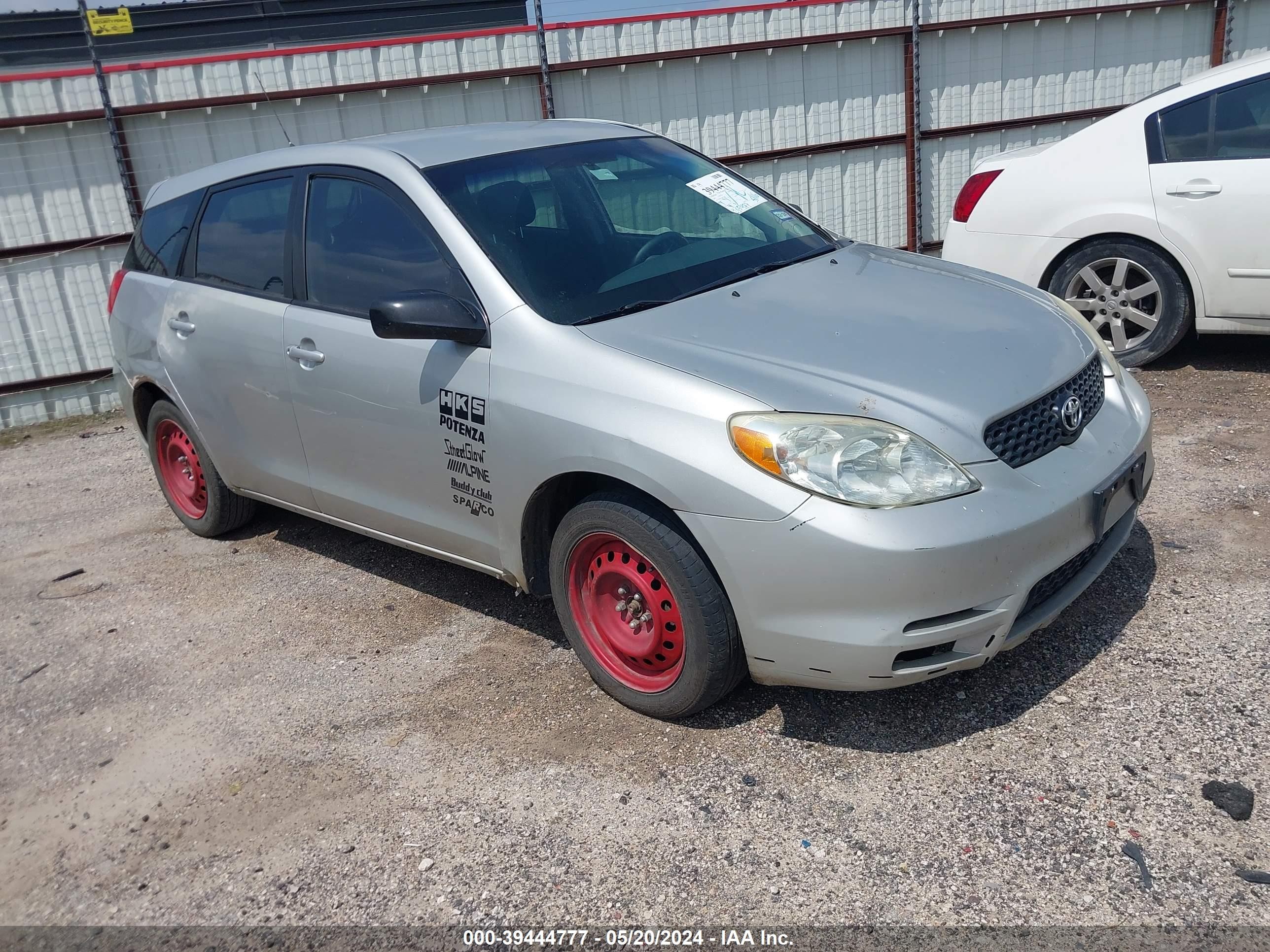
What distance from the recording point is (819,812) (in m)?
2.93

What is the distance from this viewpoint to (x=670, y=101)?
933 centimetres

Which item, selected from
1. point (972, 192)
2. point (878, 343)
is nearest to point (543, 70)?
point (972, 192)

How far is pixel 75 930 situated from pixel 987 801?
2.43 meters

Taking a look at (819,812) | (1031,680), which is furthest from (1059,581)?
(819,812)

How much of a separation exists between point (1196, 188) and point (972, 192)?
123 cm

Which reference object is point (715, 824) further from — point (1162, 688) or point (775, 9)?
point (775, 9)

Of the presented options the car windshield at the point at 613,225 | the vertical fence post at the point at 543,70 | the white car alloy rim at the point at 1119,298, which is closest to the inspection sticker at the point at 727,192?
the car windshield at the point at 613,225

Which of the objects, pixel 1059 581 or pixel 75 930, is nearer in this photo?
pixel 75 930

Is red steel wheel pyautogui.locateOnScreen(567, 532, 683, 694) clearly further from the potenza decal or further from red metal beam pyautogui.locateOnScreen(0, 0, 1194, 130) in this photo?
red metal beam pyautogui.locateOnScreen(0, 0, 1194, 130)

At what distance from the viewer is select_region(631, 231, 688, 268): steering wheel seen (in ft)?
12.5

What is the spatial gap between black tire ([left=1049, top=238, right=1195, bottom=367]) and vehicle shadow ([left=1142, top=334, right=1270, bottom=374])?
0.24m

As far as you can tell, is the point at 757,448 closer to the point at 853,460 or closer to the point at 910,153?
the point at 853,460

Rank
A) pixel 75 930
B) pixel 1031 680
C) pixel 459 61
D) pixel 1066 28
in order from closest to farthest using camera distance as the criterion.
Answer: pixel 75 930, pixel 1031 680, pixel 459 61, pixel 1066 28

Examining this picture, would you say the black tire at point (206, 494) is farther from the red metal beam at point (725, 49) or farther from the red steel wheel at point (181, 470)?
the red metal beam at point (725, 49)
